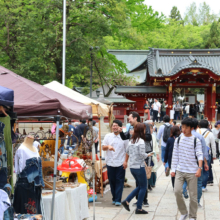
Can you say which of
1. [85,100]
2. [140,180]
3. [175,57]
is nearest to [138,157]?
[140,180]

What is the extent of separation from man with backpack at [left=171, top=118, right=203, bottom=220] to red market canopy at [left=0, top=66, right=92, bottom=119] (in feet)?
6.02

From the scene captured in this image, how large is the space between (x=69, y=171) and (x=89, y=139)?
1435 millimetres

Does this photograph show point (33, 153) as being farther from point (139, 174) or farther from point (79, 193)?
point (139, 174)

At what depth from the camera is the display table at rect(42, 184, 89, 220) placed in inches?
212

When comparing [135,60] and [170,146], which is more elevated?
[135,60]

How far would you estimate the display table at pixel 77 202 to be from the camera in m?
5.95

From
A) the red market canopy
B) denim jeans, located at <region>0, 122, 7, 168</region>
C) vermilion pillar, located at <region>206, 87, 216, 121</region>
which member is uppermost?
vermilion pillar, located at <region>206, 87, 216, 121</region>

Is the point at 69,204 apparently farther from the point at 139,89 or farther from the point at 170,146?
the point at 139,89

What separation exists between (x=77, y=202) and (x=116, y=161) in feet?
4.85

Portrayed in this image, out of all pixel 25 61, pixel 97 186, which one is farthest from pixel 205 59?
pixel 97 186

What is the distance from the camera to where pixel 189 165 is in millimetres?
5988

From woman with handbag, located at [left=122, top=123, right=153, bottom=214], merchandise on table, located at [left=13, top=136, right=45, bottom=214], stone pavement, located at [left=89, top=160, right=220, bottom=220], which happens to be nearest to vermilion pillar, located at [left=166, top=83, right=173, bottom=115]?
stone pavement, located at [left=89, top=160, right=220, bottom=220]

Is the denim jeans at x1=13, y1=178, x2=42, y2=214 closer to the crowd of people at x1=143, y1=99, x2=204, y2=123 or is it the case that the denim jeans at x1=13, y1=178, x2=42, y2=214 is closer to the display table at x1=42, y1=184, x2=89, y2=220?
the display table at x1=42, y1=184, x2=89, y2=220

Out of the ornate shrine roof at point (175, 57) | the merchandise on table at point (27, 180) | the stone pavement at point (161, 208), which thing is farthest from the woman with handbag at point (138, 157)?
the ornate shrine roof at point (175, 57)
